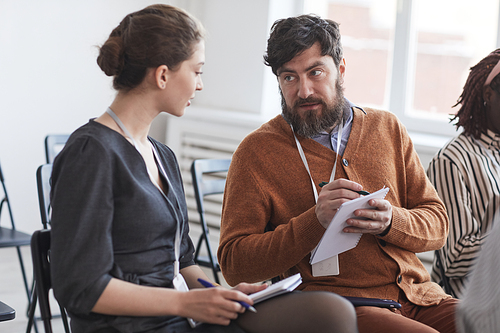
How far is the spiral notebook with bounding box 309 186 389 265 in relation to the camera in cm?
142

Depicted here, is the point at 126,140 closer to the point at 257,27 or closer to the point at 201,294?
the point at 201,294

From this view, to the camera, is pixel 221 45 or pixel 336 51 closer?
pixel 336 51

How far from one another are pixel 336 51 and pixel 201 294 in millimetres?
988

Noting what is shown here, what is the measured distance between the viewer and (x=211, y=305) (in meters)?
1.16

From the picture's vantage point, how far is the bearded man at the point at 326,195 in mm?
1553

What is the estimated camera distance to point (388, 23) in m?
3.72

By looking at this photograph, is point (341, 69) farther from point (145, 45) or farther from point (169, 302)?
point (169, 302)

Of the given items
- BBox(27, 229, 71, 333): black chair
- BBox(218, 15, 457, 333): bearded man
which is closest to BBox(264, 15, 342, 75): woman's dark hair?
BBox(218, 15, 457, 333): bearded man

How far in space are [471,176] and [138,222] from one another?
1.26 meters

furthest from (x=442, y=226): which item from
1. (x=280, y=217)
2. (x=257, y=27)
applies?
(x=257, y=27)

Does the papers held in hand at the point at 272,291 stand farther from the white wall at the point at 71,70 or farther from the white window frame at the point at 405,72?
the white wall at the point at 71,70

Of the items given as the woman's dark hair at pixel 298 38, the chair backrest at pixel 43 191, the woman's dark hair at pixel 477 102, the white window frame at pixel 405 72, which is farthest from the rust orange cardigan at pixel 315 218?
the white window frame at pixel 405 72

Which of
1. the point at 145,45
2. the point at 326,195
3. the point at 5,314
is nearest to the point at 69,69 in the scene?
the point at 5,314

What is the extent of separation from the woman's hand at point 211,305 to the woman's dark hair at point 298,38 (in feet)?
2.79
